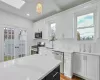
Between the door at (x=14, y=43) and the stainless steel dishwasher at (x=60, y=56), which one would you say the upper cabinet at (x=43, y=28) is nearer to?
the door at (x=14, y=43)

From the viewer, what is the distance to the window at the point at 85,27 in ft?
9.25

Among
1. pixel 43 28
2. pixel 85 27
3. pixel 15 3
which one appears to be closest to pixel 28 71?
pixel 85 27

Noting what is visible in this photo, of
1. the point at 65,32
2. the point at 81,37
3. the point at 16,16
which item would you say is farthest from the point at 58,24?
the point at 16,16

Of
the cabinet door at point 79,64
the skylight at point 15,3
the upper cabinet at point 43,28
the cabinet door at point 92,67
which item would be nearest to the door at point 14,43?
the upper cabinet at point 43,28

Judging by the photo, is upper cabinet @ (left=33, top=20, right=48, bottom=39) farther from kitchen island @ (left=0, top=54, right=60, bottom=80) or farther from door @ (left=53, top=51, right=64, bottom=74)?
kitchen island @ (left=0, top=54, right=60, bottom=80)

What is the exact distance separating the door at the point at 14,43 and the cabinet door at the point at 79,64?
345 cm

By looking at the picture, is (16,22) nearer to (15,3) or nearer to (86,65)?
(15,3)

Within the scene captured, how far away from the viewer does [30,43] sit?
5.41 metres

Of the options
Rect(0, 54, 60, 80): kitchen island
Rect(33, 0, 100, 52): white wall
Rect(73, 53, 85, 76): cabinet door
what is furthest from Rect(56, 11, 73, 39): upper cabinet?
Rect(0, 54, 60, 80): kitchen island

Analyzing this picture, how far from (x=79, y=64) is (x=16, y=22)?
13.2ft

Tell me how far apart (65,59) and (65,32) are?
114 cm

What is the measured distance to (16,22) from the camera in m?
4.46

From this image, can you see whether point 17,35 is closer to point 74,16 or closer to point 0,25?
point 0,25

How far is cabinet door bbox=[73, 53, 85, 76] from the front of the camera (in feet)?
8.42
